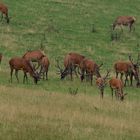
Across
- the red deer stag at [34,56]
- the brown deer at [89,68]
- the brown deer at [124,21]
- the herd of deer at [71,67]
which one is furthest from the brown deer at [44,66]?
the brown deer at [124,21]

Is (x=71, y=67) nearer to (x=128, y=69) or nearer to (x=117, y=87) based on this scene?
(x=128, y=69)

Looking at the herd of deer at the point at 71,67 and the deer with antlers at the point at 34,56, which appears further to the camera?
the deer with antlers at the point at 34,56

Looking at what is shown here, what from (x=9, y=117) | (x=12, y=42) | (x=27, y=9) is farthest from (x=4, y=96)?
(x=27, y=9)

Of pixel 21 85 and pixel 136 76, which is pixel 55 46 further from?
pixel 21 85

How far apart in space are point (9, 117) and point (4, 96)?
4.78 metres

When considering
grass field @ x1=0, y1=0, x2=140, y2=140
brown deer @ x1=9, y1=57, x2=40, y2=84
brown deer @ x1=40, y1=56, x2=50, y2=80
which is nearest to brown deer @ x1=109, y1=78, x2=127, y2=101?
grass field @ x1=0, y1=0, x2=140, y2=140

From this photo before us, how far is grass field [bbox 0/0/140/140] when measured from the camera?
14.6 meters

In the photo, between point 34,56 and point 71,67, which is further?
point 34,56

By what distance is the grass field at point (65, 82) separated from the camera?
575 inches

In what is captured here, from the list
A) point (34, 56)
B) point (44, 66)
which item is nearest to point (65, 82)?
point (44, 66)

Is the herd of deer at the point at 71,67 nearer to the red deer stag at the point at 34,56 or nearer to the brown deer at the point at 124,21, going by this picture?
the red deer stag at the point at 34,56

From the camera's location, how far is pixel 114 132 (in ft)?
48.9

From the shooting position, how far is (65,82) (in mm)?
28859

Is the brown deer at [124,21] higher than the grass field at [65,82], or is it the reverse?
the brown deer at [124,21]
